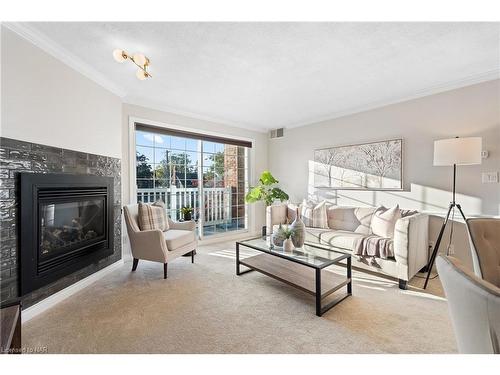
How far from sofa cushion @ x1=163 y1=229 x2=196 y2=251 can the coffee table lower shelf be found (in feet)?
2.73

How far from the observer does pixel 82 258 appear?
2449 mm

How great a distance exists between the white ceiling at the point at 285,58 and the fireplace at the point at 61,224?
1.32 m

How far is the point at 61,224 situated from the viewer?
231cm

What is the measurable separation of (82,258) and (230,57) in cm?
270

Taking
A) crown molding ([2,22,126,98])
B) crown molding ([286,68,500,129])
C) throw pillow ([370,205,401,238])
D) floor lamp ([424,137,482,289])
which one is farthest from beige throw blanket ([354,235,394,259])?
crown molding ([2,22,126,98])

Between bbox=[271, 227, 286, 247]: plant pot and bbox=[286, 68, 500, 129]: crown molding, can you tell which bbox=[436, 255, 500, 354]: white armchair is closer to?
bbox=[271, 227, 286, 247]: plant pot

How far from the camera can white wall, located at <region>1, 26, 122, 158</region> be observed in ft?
5.87

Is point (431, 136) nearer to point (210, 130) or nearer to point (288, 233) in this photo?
point (288, 233)

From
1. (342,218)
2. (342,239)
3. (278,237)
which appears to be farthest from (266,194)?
(278,237)

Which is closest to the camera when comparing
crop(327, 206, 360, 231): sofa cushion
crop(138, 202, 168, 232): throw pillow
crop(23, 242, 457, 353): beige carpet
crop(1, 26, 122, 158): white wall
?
crop(23, 242, 457, 353): beige carpet

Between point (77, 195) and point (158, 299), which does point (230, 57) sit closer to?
point (77, 195)

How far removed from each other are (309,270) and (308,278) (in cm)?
23

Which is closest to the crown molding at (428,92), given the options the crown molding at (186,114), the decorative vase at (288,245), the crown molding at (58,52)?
the crown molding at (186,114)
